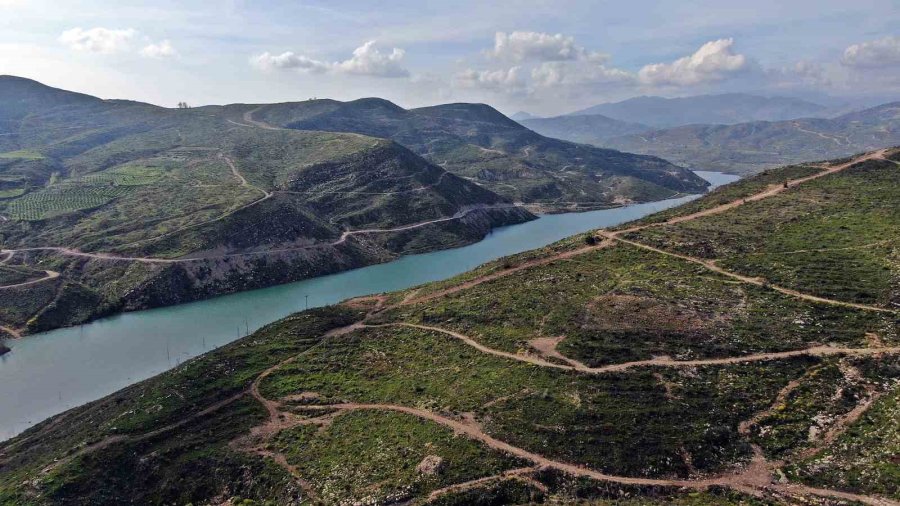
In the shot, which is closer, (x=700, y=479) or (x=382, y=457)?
(x=700, y=479)

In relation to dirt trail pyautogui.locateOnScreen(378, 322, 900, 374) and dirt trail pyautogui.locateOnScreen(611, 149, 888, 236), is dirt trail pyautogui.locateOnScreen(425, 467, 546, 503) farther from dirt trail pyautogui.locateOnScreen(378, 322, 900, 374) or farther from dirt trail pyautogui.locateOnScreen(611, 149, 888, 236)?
dirt trail pyautogui.locateOnScreen(611, 149, 888, 236)

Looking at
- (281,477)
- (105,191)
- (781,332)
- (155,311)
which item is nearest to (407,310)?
(281,477)

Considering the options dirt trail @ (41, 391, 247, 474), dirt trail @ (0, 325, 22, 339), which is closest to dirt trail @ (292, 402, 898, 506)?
dirt trail @ (41, 391, 247, 474)

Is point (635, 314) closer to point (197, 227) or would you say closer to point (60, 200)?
point (197, 227)

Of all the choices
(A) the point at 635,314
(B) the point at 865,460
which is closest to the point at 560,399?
(A) the point at 635,314

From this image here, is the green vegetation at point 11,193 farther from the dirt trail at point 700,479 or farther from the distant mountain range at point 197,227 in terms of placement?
the dirt trail at point 700,479

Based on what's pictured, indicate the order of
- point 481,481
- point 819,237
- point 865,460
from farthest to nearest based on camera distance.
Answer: point 819,237
point 481,481
point 865,460

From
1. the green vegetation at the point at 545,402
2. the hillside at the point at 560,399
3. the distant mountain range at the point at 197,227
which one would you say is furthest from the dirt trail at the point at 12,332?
the hillside at the point at 560,399
